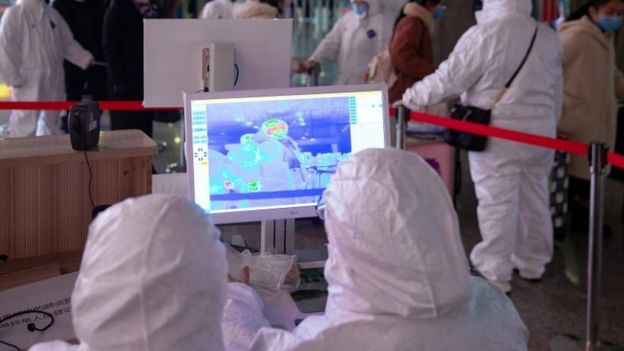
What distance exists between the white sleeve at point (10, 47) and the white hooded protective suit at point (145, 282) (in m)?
5.05

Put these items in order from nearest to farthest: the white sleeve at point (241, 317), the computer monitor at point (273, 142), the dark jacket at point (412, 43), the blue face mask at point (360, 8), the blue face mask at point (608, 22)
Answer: the white sleeve at point (241, 317)
the computer monitor at point (273, 142)
the blue face mask at point (608, 22)
the dark jacket at point (412, 43)
the blue face mask at point (360, 8)

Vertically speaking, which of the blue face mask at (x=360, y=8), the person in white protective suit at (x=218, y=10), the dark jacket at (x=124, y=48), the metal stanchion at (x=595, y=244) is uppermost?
the person in white protective suit at (x=218, y=10)

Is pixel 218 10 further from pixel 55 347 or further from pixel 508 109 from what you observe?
pixel 55 347

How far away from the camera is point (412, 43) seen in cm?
522

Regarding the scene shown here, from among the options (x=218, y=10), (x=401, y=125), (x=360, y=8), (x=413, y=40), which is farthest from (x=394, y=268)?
(x=218, y=10)

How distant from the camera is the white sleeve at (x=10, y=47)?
236 inches

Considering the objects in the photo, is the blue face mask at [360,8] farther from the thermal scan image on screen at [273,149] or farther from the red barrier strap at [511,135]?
the thermal scan image on screen at [273,149]

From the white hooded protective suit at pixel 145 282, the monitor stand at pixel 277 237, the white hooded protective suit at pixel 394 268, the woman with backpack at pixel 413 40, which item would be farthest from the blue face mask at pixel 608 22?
the white hooded protective suit at pixel 145 282

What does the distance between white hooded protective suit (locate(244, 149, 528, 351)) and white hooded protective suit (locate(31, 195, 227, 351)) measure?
0.29 m

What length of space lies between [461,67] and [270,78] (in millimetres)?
1565

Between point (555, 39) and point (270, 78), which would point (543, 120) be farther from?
point (270, 78)

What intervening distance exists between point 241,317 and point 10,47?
475cm

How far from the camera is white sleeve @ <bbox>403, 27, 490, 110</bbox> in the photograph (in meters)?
3.92

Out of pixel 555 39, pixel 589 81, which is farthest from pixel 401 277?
pixel 589 81
